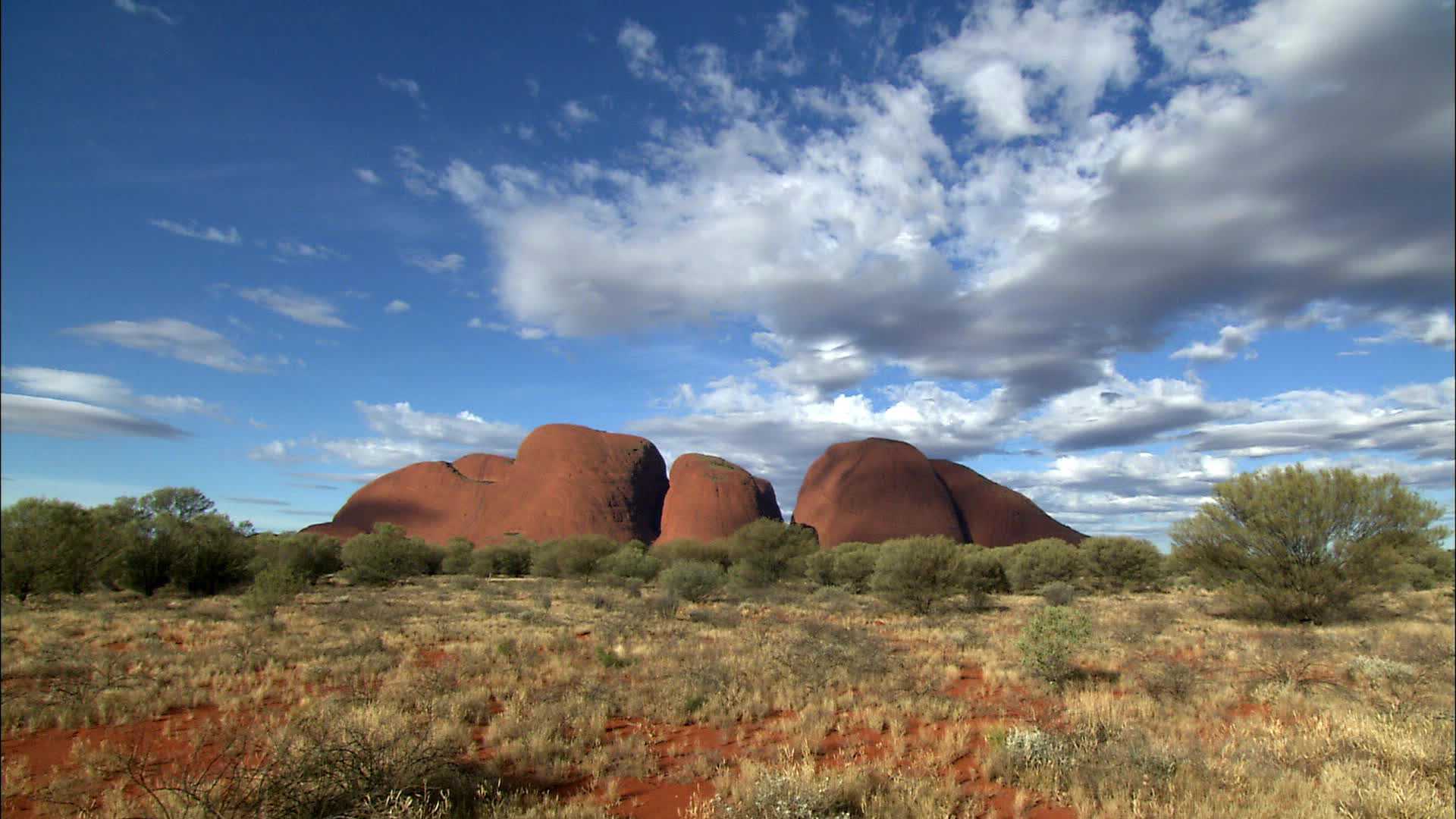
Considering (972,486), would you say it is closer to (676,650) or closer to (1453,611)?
(1453,611)

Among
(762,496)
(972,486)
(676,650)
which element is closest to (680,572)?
(676,650)

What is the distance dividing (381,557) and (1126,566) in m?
39.3

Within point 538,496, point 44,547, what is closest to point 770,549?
point 44,547

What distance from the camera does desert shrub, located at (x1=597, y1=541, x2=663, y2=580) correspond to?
3254 centimetres

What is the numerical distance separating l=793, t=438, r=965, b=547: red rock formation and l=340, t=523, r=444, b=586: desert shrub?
3474cm

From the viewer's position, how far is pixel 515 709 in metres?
8.15

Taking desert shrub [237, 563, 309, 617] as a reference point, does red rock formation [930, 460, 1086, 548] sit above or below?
above

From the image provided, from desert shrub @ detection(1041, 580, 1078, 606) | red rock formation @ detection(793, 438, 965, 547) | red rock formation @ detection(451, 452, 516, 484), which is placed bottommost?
desert shrub @ detection(1041, 580, 1078, 606)

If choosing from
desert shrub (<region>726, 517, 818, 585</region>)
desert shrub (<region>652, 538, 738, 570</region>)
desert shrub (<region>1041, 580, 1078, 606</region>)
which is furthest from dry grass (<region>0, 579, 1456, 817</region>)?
desert shrub (<region>652, 538, 738, 570</region>)

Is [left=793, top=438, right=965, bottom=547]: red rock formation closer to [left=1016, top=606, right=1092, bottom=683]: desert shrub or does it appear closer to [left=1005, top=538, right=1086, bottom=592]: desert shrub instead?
[left=1005, top=538, right=1086, bottom=592]: desert shrub

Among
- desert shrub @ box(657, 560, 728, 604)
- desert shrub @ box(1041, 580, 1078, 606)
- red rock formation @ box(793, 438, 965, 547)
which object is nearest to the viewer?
desert shrub @ box(657, 560, 728, 604)

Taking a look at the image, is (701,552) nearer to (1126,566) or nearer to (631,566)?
(631,566)

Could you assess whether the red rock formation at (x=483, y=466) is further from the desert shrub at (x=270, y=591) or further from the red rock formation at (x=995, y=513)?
the desert shrub at (x=270, y=591)

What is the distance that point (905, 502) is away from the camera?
60.7 meters
